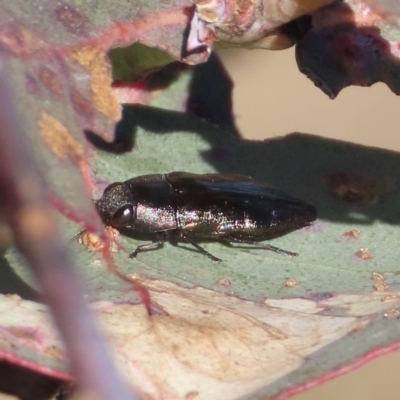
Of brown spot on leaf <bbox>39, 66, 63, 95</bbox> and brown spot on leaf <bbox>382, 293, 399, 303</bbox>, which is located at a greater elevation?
brown spot on leaf <bbox>39, 66, 63, 95</bbox>

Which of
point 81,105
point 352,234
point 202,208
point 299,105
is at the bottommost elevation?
point 299,105

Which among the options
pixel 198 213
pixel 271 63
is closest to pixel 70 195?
pixel 198 213

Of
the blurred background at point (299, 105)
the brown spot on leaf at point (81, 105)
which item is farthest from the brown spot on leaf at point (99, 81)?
the blurred background at point (299, 105)

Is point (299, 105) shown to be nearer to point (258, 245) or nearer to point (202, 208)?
point (202, 208)

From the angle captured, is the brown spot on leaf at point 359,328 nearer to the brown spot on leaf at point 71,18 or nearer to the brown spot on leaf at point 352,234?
the brown spot on leaf at point 352,234

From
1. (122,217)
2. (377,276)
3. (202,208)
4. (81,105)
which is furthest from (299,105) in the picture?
(81,105)

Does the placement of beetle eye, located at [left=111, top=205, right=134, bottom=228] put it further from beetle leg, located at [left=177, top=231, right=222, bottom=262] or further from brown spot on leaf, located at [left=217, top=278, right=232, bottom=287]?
brown spot on leaf, located at [left=217, top=278, right=232, bottom=287]

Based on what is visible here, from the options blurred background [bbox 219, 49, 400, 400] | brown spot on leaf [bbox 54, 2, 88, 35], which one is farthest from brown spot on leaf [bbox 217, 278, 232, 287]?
blurred background [bbox 219, 49, 400, 400]

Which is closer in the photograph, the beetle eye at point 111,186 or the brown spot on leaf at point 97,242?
the brown spot on leaf at point 97,242
